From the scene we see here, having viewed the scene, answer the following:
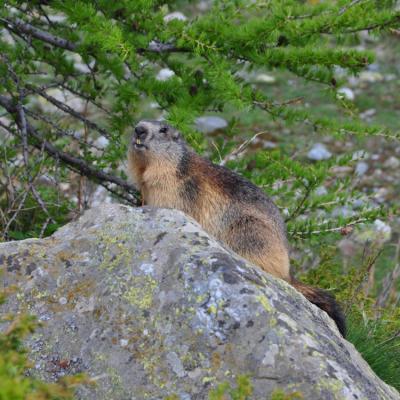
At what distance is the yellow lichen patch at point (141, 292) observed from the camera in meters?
3.58

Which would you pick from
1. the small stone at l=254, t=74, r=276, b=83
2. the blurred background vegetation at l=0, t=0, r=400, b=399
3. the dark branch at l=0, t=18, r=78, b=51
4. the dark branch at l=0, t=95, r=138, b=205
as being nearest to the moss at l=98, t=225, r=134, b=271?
the blurred background vegetation at l=0, t=0, r=400, b=399

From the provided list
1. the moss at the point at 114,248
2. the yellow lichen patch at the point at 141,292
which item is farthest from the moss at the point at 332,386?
the moss at the point at 114,248

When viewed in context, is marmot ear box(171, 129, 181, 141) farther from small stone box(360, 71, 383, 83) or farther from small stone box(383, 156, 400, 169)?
small stone box(360, 71, 383, 83)

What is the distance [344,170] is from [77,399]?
33.9 feet

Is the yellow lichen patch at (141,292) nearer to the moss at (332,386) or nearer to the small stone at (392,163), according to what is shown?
the moss at (332,386)

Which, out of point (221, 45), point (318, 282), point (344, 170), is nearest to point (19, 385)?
point (221, 45)

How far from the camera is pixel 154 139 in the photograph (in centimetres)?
593

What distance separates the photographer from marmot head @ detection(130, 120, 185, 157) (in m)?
5.93

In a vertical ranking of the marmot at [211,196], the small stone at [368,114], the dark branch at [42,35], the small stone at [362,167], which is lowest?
the marmot at [211,196]

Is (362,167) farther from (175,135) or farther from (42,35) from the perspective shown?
(42,35)

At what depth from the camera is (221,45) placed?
599 cm

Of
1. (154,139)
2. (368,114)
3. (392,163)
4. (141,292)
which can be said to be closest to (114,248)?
(141,292)

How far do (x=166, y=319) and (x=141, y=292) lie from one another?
0.70ft

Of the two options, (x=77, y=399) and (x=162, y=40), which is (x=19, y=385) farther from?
(x=162, y=40)
